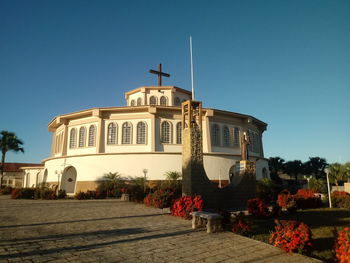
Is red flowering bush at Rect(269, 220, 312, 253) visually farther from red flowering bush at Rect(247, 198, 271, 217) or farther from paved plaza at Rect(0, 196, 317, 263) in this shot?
red flowering bush at Rect(247, 198, 271, 217)

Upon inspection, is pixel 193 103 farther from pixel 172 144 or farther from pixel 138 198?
pixel 172 144

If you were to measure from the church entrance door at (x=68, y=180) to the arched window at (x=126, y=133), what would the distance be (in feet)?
24.7

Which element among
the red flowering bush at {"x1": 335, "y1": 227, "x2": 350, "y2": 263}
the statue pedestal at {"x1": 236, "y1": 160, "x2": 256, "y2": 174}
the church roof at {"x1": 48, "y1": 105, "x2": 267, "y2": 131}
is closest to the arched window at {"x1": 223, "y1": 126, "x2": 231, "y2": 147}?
the church roof at {"x1": 48, "y1": 105, "x2": 267, "y2": 131}

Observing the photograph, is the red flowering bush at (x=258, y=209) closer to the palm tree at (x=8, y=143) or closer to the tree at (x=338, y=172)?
the tree at (x=338, y=172)

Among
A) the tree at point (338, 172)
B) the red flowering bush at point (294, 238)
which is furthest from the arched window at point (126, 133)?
the tree at point (338, 172)

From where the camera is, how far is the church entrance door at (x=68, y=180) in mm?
27312

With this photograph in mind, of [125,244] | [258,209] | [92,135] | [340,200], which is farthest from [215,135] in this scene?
[125,244]

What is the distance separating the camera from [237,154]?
90.5 feet

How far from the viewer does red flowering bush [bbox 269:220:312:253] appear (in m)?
5.65

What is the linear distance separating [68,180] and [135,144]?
31.9 ft

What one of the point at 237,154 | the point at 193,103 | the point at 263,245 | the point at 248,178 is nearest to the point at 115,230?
the point at 263,245

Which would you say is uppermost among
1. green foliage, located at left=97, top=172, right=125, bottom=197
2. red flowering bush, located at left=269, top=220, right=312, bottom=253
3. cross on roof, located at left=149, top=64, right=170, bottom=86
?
cross on roof, located at left=149, top=64, right=170, bottom=86

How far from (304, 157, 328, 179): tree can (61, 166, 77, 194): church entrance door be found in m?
48.2

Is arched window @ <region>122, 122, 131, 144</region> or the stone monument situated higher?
arched window @ <region>122, 122, 131, 144</region>
